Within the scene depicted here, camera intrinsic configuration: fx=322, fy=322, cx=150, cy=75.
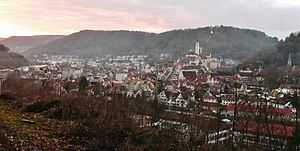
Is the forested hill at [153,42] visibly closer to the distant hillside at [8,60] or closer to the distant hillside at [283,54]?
the distant hillside at [283,54]

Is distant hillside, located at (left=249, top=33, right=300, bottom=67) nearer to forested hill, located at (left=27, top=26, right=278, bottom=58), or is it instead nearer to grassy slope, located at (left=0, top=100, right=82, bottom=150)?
forested hill, located at (left=27, top=26, right=278, bottom=58)

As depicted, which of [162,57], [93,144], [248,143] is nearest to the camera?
[93,144]

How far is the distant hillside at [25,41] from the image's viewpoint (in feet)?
320

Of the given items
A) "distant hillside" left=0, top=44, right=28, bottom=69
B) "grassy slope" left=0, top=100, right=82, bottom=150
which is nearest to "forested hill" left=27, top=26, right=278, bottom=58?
"distant hillside" left=0, top=44, right=28, bottom=69

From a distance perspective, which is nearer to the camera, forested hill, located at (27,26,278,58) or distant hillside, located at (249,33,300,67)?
distant hillside, located at (249,33,300,67)

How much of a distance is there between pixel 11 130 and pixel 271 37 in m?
145

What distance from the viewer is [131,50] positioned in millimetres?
115438

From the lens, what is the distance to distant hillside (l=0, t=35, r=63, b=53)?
97.6 metres

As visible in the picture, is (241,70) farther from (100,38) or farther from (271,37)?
(271,37)

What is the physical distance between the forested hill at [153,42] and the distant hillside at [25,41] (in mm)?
2833

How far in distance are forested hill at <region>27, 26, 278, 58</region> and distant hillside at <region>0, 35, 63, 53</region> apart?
9.29 ft

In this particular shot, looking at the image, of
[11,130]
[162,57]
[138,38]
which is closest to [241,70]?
[162,57]

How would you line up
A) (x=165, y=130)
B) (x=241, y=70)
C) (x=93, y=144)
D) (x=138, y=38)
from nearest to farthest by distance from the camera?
(x=93, y=144) < (x=165, y=130) < (x=241, y=70) < (x=138, y=38)

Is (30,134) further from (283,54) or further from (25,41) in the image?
(25,41)
